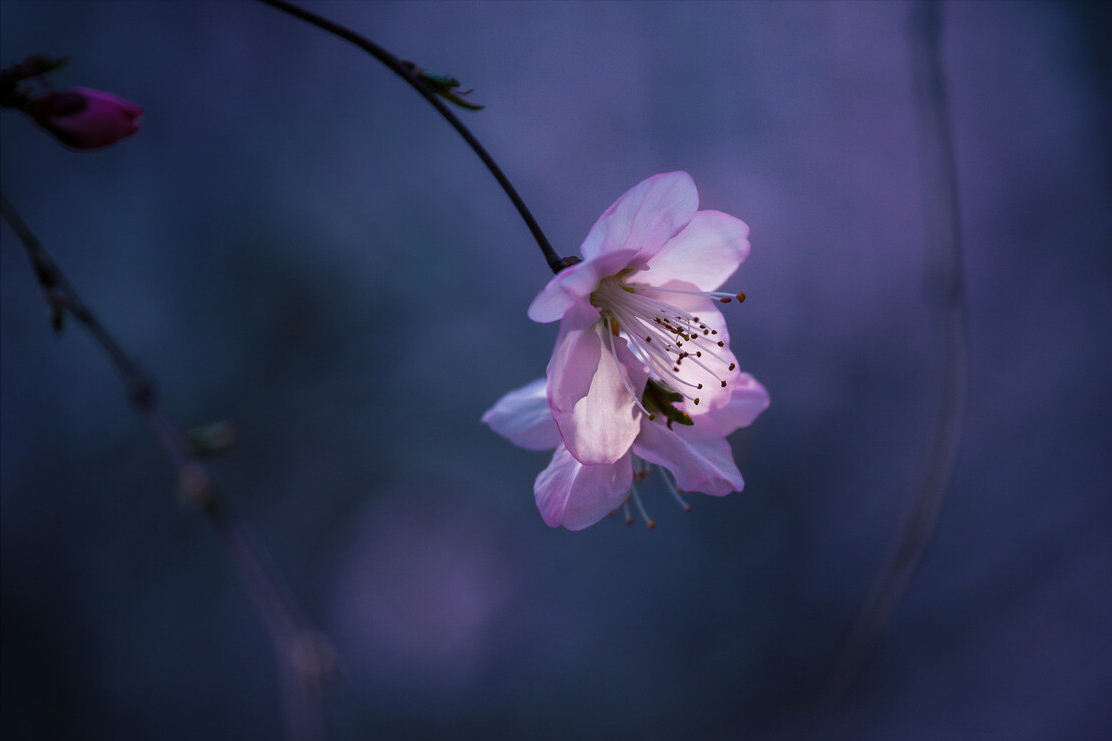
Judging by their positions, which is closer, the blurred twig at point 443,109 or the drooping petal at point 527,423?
the blurred twig at point 443,109

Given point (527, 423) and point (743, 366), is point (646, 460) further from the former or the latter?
point (743, 366)

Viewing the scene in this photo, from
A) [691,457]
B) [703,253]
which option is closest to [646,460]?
[691,457]

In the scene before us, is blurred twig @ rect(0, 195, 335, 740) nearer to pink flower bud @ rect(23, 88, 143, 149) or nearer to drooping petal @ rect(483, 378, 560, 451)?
pink flower bud @ rect(23, 88, 143, 149)

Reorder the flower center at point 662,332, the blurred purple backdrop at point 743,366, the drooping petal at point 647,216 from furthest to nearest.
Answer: the blurred purple backdrop at point 743,366
the flower center at point 662,332
the drooping petal at point 647,216

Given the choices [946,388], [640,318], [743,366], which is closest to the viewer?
[640,318]

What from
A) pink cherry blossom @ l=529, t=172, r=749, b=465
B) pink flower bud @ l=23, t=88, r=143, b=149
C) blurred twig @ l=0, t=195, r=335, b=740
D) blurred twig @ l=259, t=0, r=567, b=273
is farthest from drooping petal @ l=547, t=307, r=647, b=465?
pink flower bud @ l=23, t=88, r=143, b=149

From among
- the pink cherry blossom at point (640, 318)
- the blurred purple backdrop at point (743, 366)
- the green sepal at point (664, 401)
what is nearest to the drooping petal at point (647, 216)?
the pink cherry blossom at point (640, 318)

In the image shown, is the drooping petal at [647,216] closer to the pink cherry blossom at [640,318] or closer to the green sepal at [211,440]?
the pink cherry blossom at [640,318]
